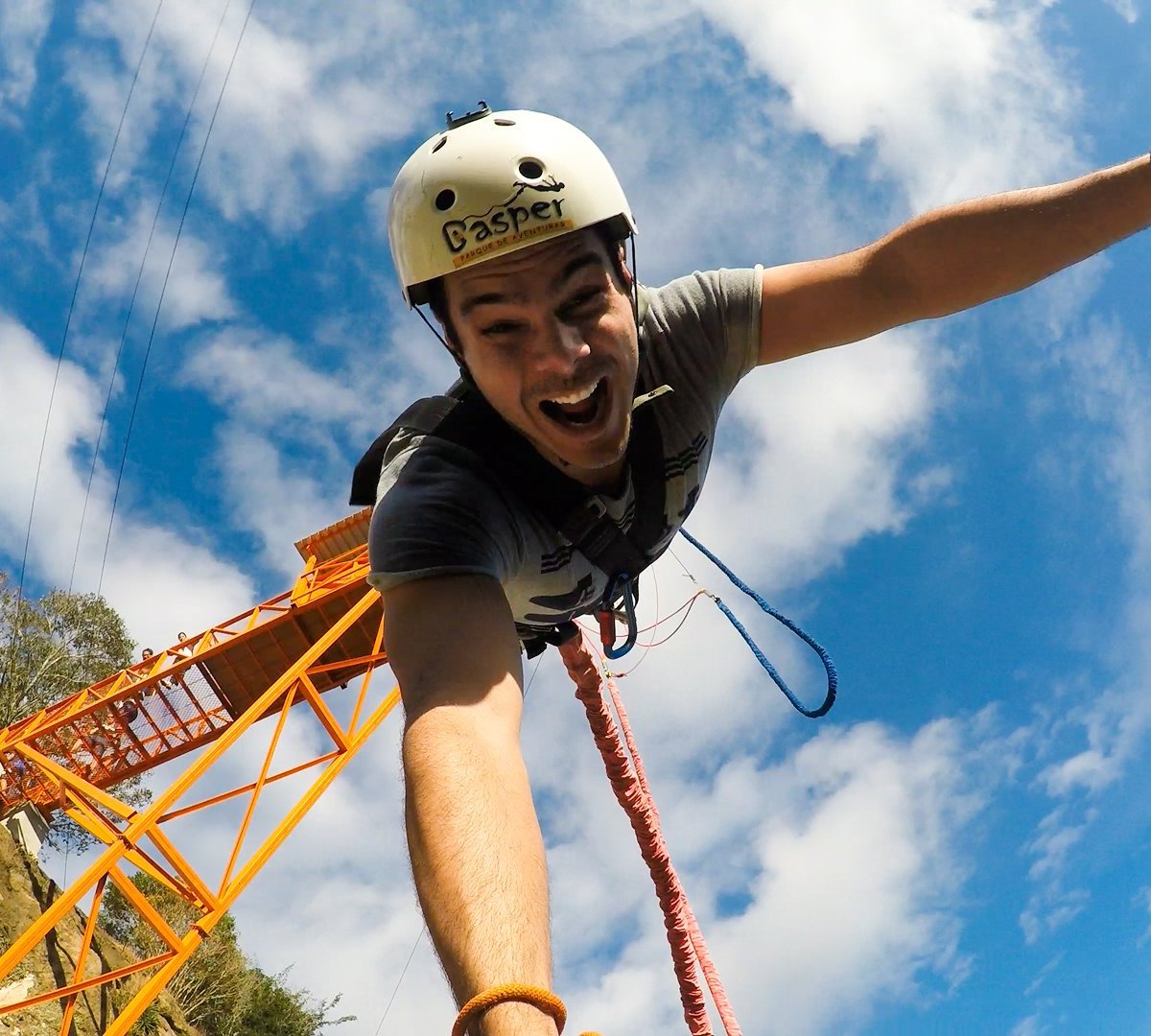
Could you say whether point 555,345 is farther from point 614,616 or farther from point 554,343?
point 614,616

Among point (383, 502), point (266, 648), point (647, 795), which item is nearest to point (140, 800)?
point (266, 648)

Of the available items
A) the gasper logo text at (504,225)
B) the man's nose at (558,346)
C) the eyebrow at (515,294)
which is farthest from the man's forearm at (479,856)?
the gasper logo text at (504,225)

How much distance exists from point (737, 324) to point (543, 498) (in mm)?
1082

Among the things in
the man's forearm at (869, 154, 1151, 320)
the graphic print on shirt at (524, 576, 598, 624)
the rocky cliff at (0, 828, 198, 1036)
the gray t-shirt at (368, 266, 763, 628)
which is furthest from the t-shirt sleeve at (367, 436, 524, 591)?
the rocky cliff at (0, 828, 198, 1036)

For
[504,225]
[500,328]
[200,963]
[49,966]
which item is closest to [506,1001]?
[500,328]

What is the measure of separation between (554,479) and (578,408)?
289 mm

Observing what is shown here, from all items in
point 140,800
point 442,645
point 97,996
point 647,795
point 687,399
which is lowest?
point 442,645

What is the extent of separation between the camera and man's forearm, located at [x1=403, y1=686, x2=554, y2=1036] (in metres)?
2.06

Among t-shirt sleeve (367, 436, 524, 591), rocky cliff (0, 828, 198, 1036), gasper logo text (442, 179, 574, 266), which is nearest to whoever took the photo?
t-shirt sleeve (367, 436, 524, 591)

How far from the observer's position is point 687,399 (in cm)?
399

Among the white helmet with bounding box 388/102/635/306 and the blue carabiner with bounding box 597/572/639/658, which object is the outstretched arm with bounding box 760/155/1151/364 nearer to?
the white helmet with bounding box 388/102/635/306

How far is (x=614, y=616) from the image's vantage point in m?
5.38

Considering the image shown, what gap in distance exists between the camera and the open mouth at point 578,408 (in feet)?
11.5

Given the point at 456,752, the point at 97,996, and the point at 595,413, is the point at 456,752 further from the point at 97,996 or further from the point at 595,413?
the point at 97,996
